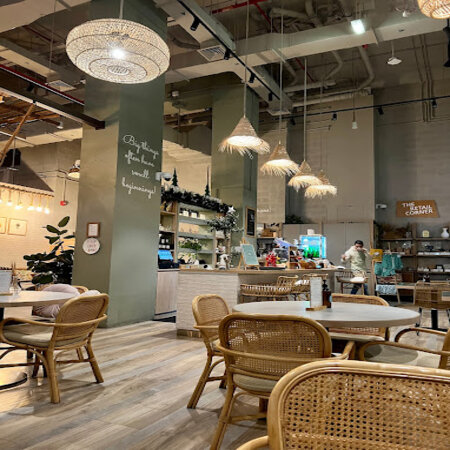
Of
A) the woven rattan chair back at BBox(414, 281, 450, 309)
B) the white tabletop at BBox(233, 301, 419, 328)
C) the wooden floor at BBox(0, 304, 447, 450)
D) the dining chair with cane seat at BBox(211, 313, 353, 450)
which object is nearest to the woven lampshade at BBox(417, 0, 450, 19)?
the white tabletop at BBox(233, 301, 419, 328)

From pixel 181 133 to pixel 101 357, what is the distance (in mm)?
9662

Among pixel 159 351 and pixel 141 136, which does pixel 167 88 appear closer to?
pixel 141 136

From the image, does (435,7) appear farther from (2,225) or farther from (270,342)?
(2,225)

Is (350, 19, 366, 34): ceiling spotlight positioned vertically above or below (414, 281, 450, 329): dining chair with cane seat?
above

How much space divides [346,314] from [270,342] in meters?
0.69

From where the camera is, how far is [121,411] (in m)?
2.76

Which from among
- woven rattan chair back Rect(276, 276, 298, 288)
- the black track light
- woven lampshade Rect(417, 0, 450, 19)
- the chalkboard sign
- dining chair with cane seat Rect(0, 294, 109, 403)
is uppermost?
the black track light

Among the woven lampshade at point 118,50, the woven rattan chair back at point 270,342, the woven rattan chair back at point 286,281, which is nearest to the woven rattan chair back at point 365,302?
the woven rattan chair back at point 270,342

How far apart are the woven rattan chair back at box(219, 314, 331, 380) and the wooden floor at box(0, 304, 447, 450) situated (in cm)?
67

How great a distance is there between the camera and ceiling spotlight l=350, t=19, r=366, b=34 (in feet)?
23.6

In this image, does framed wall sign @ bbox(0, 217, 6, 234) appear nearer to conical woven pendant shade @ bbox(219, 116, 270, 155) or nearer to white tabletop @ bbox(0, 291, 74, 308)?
conical woven pendant shade @ bbox(219, 116, 270, 155)

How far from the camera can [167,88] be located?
11.1 m

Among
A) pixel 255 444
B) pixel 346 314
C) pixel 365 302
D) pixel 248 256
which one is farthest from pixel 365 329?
pixel 248 256

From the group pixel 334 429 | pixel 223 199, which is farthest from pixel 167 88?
pixel 334 429
